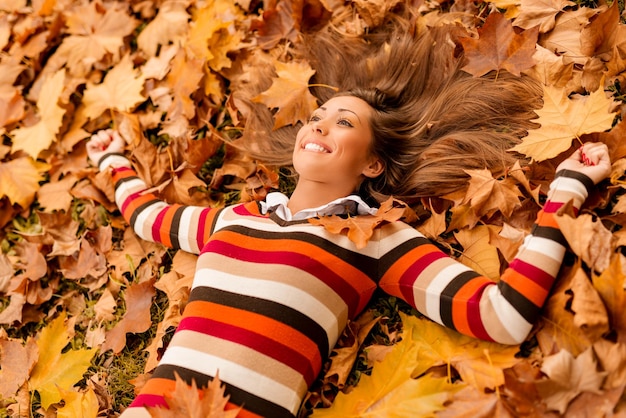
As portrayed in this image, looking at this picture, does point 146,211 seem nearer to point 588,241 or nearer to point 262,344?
point 262,344

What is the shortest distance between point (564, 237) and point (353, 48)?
4.77 feet

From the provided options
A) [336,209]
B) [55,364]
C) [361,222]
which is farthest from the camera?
[55,364]

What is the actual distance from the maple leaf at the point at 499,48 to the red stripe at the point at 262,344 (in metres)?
1.42

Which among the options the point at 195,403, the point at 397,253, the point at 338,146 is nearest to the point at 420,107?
the point at 338,146

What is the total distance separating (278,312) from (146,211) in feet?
3.28

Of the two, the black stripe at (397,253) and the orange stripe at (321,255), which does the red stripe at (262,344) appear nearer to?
the orange stripe at (321,255)

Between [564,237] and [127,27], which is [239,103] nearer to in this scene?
[127,27]

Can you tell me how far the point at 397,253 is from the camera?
2180mm

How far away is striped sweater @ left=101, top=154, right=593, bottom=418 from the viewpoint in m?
1.93

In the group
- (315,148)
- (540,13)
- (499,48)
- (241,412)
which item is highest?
(540,13)

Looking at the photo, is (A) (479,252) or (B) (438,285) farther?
(A) (479,252)

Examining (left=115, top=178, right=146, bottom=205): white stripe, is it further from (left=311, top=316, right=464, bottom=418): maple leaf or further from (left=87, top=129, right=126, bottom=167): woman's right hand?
(left=311, top=316, right=464, bottom=418): maple leaf

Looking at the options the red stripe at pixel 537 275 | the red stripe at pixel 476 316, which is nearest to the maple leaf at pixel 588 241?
the red stripe at pixel 537 275

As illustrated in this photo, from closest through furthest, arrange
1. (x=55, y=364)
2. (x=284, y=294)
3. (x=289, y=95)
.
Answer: (x=284, y=294) → (x=55, y=364) → (x=289, y=95)
